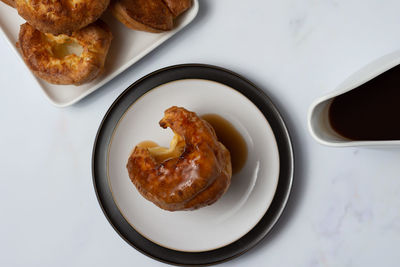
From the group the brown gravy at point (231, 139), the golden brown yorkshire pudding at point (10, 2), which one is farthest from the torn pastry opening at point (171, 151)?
the golden brown yorkshire pudding at point (10, 2)

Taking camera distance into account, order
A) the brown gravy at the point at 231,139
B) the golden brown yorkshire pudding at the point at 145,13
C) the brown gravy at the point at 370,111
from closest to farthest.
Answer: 1. the brown gravy at the point at 370,111
2. the golden brown yorkshire pudding at the point at 145,13
3. the brown gravy at the point at 231,139

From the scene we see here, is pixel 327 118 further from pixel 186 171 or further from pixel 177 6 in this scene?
pixel 177 6

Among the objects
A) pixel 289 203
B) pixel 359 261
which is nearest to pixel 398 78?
pixel 289 203

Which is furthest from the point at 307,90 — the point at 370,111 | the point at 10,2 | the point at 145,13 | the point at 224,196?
the point at 10,2

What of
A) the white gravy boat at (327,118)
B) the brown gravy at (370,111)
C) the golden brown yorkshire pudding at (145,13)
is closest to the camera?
the white gravy boat at (327,118)

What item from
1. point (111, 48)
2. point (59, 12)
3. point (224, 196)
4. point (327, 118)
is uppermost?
point (327, 118)

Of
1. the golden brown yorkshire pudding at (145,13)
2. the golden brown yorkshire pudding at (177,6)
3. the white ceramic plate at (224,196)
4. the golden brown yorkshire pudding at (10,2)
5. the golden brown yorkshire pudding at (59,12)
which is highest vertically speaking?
the golden brown yorkshire pudding at (177,6)

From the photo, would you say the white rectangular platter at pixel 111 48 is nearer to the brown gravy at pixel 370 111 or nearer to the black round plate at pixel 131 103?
the black round plate at pixel 131 103
